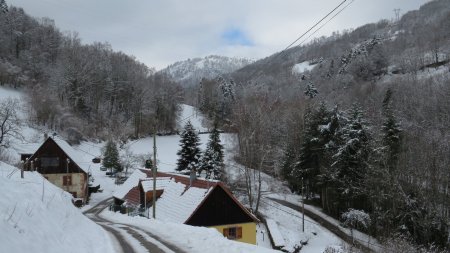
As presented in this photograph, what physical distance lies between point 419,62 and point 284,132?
255 feet

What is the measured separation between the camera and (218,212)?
27.3 meters

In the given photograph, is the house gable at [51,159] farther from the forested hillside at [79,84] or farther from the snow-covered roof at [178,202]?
the forested hillside at [79,84]

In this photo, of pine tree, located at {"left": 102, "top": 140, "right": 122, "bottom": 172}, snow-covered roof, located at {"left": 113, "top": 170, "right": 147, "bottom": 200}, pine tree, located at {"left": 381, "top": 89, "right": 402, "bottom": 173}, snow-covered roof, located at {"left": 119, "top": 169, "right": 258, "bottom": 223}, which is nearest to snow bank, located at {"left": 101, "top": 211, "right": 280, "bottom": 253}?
snow-covered roof, located at {"left": 119, "top": 169, "right": 258, "bottom": 223}

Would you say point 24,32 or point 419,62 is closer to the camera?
point 24,32

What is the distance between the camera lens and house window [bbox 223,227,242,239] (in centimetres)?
2759

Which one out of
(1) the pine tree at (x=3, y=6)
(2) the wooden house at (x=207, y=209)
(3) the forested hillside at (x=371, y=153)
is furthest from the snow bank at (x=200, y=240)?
(1) the pine tree at (x=3, y=6)

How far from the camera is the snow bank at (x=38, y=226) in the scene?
23.0 ft

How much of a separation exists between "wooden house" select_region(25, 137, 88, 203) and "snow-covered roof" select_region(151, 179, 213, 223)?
69.9 ft

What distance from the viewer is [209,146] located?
52.9 metres

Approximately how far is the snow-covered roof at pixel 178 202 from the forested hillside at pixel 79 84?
49576mm

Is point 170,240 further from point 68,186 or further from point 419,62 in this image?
point 419,62

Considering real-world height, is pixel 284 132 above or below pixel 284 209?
above

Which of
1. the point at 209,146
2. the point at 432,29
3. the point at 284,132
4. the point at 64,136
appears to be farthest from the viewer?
the point at 432,29

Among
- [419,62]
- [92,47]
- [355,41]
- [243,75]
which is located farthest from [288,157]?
[355,41]
